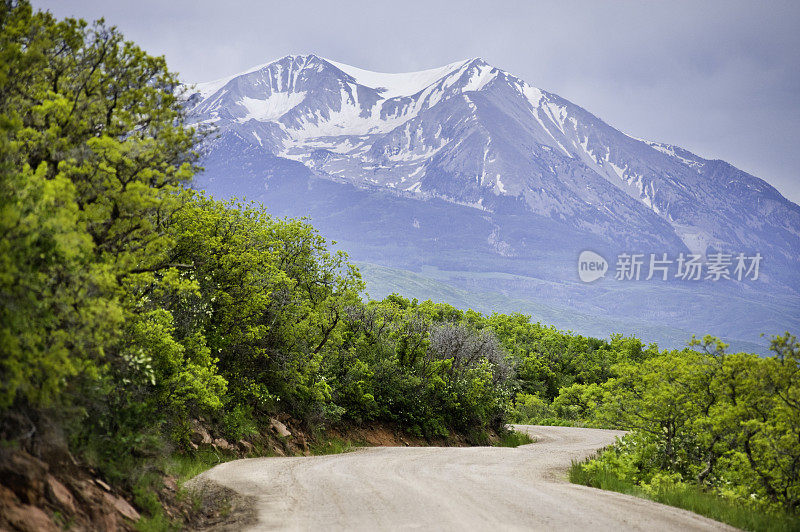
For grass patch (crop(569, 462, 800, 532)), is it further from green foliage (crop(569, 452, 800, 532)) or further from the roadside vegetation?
the roadside vegetation

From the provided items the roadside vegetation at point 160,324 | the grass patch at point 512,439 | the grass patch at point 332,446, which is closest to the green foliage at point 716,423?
the roadside vegetation at point 160,324

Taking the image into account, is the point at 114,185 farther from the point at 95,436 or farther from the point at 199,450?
the point at 199,450

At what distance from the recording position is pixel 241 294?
71.3ft

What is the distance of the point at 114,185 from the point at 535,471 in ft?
50.3

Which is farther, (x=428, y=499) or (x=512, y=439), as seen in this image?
(x=512, y=439)

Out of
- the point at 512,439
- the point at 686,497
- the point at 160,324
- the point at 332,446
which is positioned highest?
the point at 160,324

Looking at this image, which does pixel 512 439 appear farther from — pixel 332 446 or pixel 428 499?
pixel 428 499

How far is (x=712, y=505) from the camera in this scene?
12.9 meters

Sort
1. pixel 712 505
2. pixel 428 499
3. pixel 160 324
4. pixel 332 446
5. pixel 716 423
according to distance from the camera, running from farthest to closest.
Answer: pixel 332 446 < pixel 716 423 < pixel 160 324 < pixel 712 505 < pixel 428 499

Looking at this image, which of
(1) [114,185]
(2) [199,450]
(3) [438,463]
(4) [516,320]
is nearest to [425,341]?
(3) [438,463]

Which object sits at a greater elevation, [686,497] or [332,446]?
[686,497]

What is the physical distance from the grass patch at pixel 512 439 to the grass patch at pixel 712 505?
21.6 meters

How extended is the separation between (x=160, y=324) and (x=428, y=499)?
286 inches

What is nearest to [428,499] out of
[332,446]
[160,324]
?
[160,324]
